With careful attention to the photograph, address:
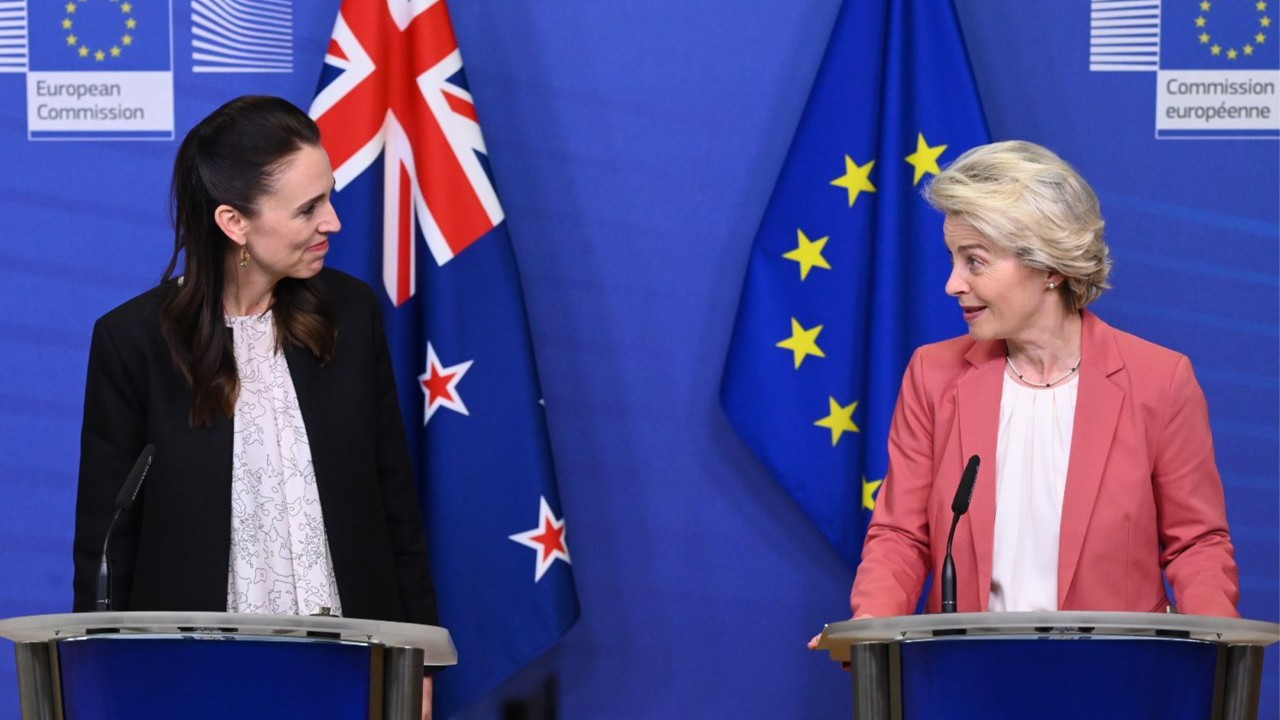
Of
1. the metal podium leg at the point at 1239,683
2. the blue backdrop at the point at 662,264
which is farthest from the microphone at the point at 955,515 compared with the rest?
the blue backdrop at the point at 662,264

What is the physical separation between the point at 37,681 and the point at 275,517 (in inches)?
25.3

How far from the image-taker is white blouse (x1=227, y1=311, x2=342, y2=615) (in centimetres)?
234

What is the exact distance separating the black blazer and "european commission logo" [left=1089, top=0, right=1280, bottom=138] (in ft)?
6.73

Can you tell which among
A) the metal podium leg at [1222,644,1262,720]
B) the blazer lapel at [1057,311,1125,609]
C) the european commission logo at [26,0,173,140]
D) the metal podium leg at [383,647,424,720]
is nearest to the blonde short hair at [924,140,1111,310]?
the blazer lapel at [1057,311,1125,609]

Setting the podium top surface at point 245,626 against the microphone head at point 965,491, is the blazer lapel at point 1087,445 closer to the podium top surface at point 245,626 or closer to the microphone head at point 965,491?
the microphone head at point 965,491

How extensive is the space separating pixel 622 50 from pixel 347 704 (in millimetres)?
2172

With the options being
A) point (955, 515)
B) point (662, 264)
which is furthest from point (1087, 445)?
point (662, 264)

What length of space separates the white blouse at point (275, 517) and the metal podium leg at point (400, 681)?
0.63 metres

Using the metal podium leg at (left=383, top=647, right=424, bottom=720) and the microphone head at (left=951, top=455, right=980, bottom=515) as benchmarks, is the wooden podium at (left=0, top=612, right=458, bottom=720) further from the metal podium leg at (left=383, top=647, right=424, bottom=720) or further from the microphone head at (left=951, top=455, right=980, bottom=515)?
the microphone head at (left=951, top=455, right=980, bottom=515)

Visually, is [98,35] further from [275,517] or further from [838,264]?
[838,264]

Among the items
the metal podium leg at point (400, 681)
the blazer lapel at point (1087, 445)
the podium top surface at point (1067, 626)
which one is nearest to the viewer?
the podium top surface at point (1067, 626)

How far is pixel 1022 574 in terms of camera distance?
7.64 ft

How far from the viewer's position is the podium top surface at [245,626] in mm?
1645

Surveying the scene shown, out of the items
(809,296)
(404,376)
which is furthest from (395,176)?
(809,296)
